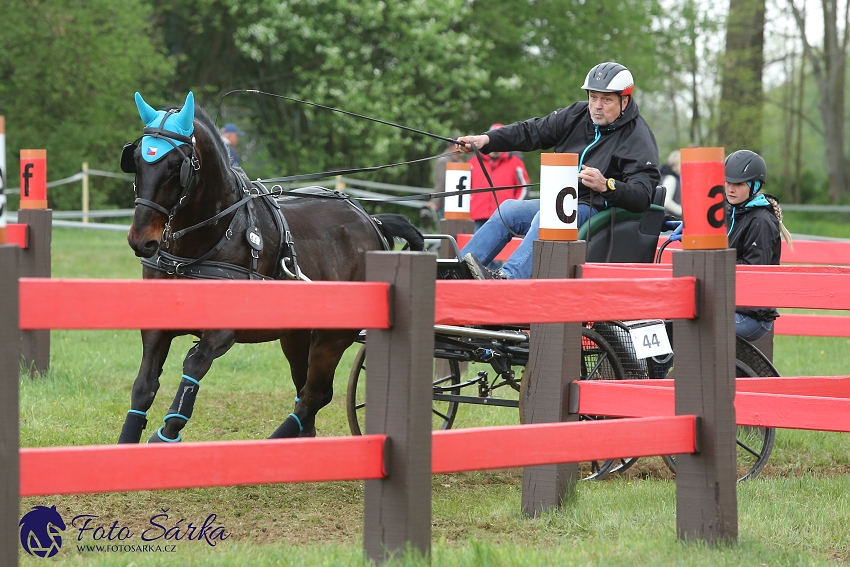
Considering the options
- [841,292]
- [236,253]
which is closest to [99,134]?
[236,253]

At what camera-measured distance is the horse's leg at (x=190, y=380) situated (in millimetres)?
5082

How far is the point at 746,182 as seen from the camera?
6484 millimetres

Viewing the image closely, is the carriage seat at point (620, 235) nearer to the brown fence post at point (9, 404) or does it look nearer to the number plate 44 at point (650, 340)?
the number plate 44 at point (650, 340)

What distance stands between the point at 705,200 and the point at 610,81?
225 centimetres

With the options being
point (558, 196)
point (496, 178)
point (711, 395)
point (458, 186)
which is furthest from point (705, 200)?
point (496, 178)

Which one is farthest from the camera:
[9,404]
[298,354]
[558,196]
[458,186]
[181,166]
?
[458,186]

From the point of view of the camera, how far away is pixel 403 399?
3230mm

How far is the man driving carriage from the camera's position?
5930 mm

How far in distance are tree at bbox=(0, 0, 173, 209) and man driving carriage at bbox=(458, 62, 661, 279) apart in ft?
59.8

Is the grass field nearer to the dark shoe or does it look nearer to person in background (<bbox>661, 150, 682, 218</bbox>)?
the dark shoe

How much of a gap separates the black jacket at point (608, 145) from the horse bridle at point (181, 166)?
2.08 m

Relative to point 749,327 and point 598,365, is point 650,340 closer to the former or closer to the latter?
point 598,365

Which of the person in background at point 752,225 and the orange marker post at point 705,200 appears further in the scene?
the person in background at point 752,225

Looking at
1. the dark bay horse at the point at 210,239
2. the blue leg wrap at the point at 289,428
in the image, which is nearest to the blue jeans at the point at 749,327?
the dark bay horse at the point at 210,239
